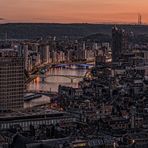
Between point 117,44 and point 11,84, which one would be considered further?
point 117,44

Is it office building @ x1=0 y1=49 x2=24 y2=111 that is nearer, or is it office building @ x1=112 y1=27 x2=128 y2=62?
office building @ x1=0 y1=49 x2=24 y2=111

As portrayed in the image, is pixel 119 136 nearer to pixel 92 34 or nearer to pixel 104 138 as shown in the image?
pixel 104 138

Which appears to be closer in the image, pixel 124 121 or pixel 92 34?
pixel 124 121

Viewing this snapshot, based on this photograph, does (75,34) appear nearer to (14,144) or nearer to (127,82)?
(127,82)

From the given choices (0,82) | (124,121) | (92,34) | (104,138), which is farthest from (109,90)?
(92,34)

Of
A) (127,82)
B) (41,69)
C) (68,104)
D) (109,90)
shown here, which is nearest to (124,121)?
(68,104)

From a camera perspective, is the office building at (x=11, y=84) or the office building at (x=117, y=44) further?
the office building at (x=117, y=44)

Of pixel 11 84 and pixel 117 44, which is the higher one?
pixel 117 44

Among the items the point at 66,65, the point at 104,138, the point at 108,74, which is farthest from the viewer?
the point at 66,65

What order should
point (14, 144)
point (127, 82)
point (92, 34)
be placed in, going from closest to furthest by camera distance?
point (14, 144) < point (127, 82) < point (92, 34)
